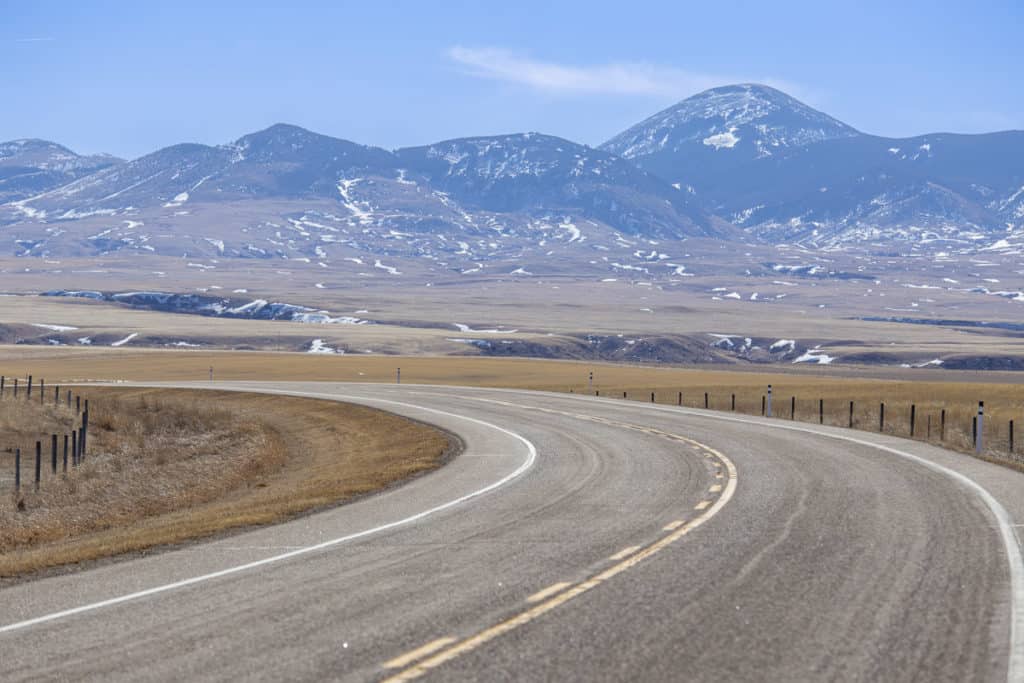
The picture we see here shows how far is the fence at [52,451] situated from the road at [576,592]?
10.5 meters

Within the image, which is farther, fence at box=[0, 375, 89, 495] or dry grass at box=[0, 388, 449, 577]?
fence at box=[0, 375, 89, 495]

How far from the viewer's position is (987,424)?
37.8m

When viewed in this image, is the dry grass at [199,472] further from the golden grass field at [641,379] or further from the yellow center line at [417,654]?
the golden grass field at [641,379]

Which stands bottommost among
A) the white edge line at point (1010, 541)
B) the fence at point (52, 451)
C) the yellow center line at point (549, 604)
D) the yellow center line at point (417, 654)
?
the fence at point (52, 451)

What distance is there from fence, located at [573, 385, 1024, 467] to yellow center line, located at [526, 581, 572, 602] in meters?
15.5

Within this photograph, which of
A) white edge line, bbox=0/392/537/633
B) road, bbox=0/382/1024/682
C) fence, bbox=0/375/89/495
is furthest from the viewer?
fence, bbox=0/375/89/495

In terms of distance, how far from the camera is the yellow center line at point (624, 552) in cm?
1209

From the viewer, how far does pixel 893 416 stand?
42.5m

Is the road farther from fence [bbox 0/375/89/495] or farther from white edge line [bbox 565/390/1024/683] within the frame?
fence [bbox 0/375/89/495]

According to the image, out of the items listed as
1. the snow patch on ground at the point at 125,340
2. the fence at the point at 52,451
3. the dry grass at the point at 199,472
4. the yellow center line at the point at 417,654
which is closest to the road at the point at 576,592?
the yellow center line at the point at 417,654

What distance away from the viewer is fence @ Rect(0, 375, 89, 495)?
1003 inches

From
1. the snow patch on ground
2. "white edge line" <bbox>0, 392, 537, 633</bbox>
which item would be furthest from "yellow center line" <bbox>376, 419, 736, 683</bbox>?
the snow patch on ground

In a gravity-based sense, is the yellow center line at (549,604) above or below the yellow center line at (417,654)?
above

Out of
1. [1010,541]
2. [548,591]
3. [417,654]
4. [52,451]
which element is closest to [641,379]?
[52,451]
